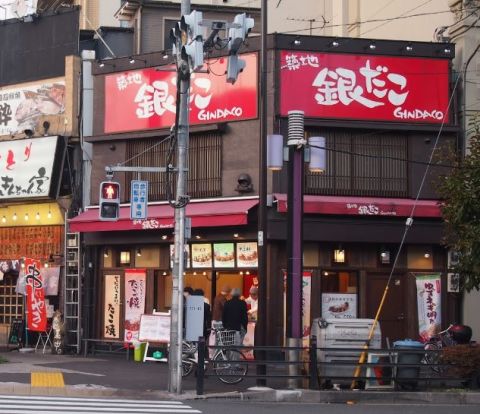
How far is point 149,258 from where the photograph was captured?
2556 centimetres

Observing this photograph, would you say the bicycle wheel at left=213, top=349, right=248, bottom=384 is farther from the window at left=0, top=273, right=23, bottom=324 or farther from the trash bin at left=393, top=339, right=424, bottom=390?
the window at left=0, top=273, right=23, bottom=324

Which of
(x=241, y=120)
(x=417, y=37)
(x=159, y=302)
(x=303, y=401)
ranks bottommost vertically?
(x=303, y=401)

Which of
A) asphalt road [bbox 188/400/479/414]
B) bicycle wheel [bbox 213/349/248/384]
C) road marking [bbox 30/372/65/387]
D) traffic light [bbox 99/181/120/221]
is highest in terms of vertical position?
traffic light [bbox 99/181/120/221]

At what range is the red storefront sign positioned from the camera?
77.8 ft

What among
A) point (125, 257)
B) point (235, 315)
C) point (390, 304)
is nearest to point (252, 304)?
point (235, 315)

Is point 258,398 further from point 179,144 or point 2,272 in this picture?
point 2,272

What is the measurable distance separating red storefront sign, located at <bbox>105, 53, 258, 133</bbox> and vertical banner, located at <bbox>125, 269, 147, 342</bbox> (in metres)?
4.25

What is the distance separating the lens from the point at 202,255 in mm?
24625

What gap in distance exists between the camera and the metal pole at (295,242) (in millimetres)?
18172

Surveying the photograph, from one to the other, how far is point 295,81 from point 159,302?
291 inches

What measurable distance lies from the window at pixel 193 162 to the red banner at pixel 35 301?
3942 mm

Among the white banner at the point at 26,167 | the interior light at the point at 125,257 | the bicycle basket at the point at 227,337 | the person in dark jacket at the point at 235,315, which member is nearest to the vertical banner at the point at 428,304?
the person in dark jacket at the point at 235,315

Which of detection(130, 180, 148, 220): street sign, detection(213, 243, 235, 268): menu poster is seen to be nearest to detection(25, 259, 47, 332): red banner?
detection(213, 243, 235, 268): menu poster

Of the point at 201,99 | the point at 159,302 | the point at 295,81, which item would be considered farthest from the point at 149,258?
the point at 295,81
